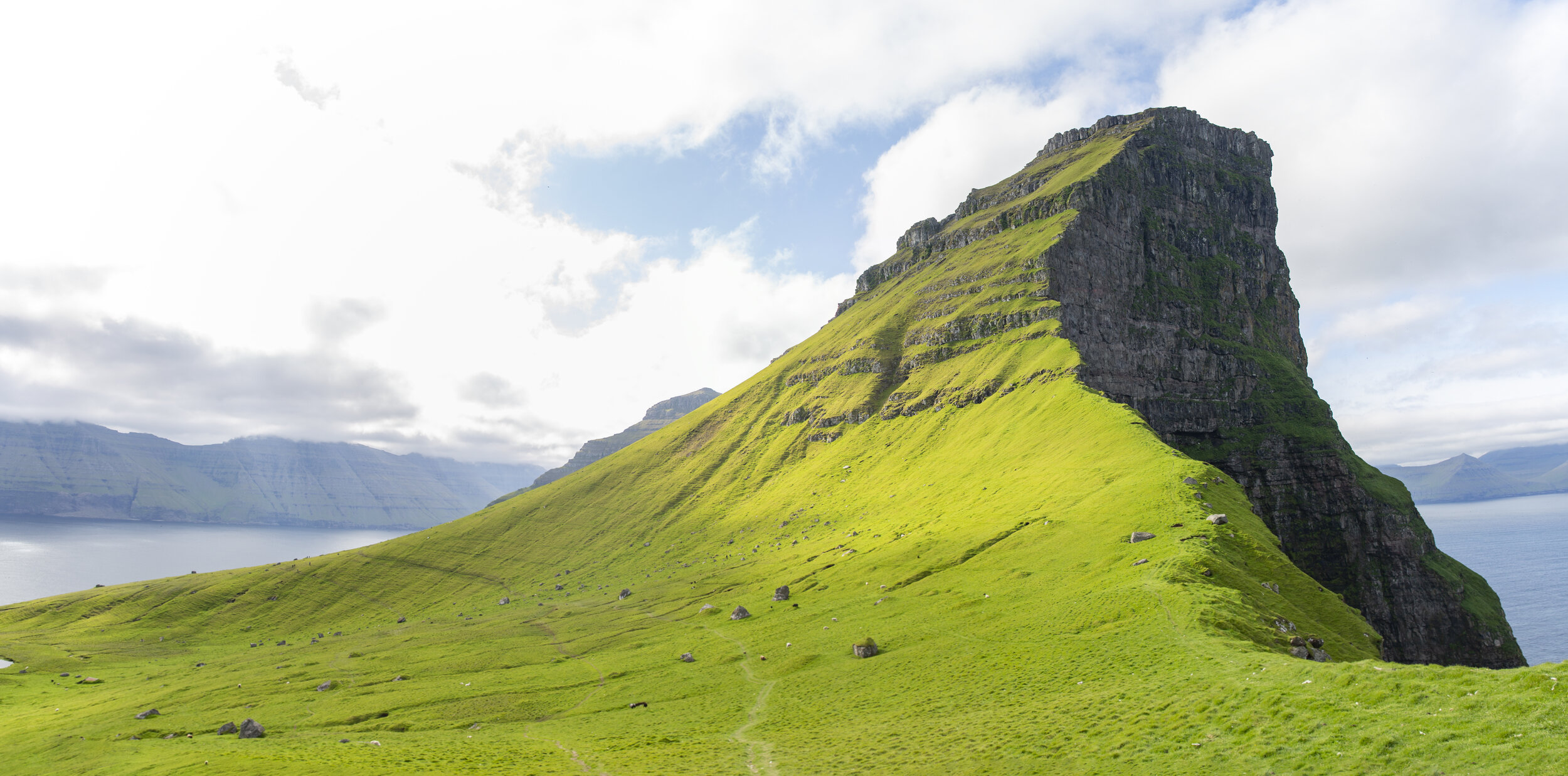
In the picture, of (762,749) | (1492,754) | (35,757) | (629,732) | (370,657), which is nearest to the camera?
(1492,754)

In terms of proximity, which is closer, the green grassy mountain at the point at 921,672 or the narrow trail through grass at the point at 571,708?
the green grassy mountain at the point at 921,672

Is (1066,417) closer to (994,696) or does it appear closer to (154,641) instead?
(994,696)

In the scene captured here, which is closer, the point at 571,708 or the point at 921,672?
the point at 921,672

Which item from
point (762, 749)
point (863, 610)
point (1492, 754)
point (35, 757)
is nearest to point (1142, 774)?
point (1492, 754)

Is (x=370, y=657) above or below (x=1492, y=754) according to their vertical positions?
below

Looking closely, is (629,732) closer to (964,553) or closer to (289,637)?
(964,553)

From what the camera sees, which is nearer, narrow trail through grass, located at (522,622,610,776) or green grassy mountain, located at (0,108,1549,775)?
green grassy mountain, located at (0,108,1549,775)

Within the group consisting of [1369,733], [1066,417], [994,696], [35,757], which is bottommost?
[35,757]

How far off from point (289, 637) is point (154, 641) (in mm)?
35162

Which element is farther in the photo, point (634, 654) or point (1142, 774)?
point (634, 654)

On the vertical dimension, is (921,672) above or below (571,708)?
above

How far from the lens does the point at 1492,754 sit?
95.8ft

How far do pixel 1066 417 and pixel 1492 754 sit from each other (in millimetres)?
134160

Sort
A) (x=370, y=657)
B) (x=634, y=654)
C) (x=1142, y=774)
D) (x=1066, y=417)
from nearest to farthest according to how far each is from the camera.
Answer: (x=1142, y=774), (x=634, y=654), (x=370, y=657), (x=1066, y=417)
